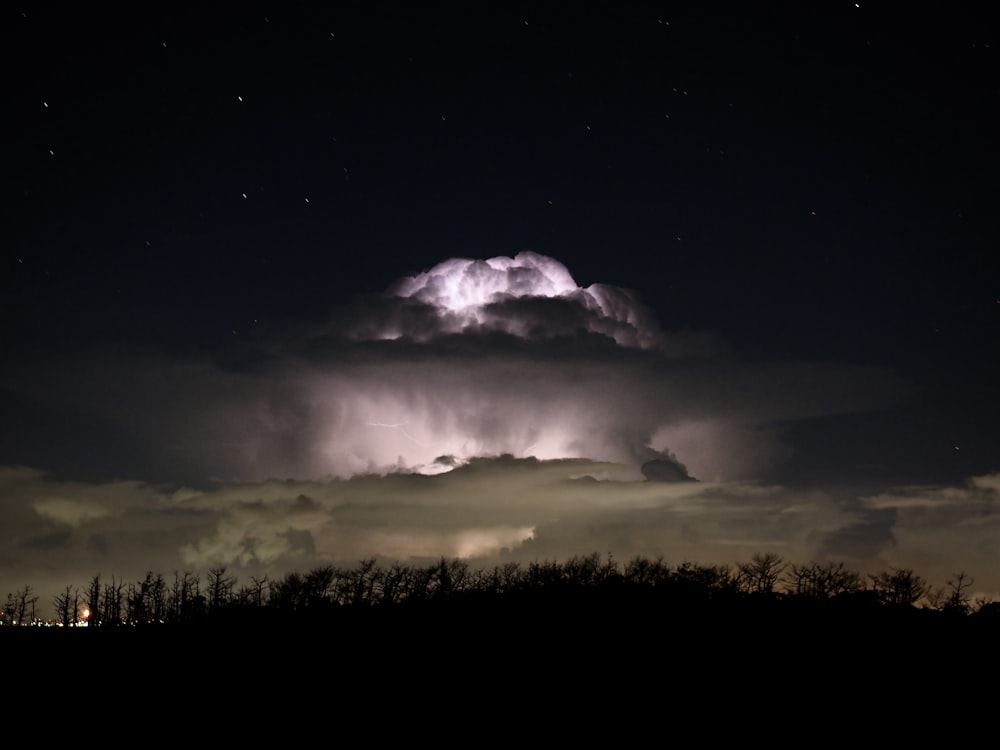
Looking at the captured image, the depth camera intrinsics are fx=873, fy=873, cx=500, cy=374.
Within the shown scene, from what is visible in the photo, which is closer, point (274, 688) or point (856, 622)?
point (274, 688)

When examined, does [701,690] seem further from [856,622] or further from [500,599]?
[500,599]

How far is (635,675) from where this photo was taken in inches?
1741

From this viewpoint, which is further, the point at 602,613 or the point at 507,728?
the point at 602,613

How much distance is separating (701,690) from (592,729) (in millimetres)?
8307

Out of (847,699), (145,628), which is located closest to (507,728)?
(847,699)

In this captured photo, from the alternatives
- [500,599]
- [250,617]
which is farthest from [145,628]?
[500,599]

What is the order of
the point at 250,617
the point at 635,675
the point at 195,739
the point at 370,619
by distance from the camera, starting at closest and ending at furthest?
1. the point at 195,739
2. the point at 635,675
3. the point at 370,619
4. the point at 250,617

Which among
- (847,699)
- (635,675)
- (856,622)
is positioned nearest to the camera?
(847,699)

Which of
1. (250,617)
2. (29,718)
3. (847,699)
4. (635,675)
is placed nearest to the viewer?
(29,718)

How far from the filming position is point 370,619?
65938mm

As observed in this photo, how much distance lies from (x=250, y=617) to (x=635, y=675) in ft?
125

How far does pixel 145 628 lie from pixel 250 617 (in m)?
7.89

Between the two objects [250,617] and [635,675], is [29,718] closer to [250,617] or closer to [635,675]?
[635,675]

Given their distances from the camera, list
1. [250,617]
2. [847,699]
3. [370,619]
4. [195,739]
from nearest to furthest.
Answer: [195,739], [847,699], [370,619], [250,617]
